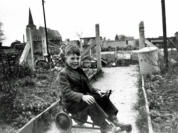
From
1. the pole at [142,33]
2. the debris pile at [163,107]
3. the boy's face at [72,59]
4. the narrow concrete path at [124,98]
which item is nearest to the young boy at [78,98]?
the boy's face at [72,59]

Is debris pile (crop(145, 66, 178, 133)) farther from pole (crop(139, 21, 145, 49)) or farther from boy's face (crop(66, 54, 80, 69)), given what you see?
pole (crop(139, 21, 145, 49))

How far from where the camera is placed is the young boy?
3395 mm

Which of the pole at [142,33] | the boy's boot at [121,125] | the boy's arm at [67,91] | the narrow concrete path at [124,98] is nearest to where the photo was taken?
the boy's arm at [67,91]

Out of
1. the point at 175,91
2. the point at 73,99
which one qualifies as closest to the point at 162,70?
the point at 175,91

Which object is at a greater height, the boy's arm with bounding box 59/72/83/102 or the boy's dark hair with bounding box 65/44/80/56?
the boy's dark hair with bounding box 65/44/80/56

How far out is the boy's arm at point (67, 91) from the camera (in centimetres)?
336

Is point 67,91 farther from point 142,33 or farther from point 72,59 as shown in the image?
point 142,33

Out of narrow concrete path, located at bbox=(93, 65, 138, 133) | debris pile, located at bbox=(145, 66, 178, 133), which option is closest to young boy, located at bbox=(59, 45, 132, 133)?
debris pile, located at bbox=(145, 66, 178, 133)

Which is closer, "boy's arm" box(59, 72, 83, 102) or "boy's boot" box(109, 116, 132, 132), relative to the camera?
"boy's arm" box(59, 72, 83, 102)

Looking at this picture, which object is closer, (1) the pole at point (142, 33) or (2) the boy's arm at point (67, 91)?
(2) the boy's arm at point (67, 91)

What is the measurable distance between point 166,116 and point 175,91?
192cm

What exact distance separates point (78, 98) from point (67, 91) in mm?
192

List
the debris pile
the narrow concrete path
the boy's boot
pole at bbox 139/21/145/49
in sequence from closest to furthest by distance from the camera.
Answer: the boy's boot, the debris pile, the narrow concrete path, pole at bbox 139/21/145/49

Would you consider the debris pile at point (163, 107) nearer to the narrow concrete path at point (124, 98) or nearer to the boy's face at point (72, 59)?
the narrow concrete path at point (124, 98)
